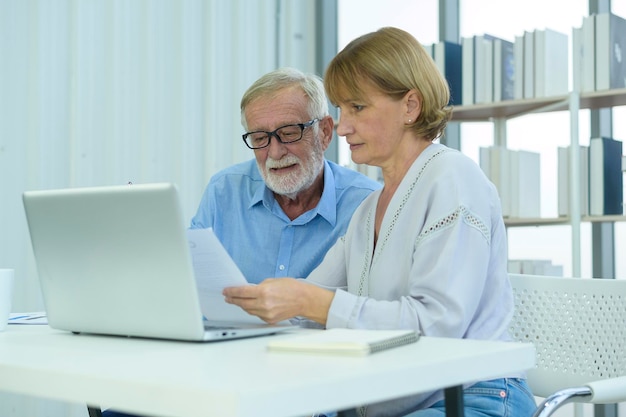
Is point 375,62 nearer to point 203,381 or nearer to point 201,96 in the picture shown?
point 203,381

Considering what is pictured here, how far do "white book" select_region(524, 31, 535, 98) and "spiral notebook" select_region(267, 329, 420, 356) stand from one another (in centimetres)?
217

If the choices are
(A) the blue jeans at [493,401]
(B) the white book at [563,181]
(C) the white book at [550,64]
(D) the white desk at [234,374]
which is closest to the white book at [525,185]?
(B) the white book at [563,181]

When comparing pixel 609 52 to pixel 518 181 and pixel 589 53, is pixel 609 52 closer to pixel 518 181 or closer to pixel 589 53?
pixel 589 53

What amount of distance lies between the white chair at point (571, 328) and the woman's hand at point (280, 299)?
477 millimetres

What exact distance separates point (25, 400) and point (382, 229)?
2.03 meters

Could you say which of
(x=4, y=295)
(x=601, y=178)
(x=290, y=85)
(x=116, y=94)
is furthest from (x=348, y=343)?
(x=116, y=94)

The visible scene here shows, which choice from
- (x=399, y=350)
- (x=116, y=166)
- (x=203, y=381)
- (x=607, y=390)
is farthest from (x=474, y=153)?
(x=203, y=381)

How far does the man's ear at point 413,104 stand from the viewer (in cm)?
165

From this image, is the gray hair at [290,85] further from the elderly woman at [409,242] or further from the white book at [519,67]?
the white book at [519,67]

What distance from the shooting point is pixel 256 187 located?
229cm

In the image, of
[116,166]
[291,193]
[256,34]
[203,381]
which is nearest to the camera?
[203,381]

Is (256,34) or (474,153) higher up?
(256,34)

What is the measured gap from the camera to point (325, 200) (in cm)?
214

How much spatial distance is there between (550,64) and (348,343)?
2308 millimetres
